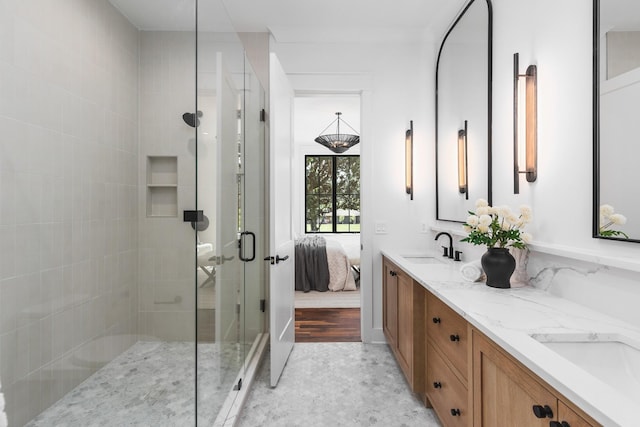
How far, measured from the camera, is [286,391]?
86.9 inches

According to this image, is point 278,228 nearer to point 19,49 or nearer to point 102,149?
point 102,149

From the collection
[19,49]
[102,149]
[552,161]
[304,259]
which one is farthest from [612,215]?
[304,259]

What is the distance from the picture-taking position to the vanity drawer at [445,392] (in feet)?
4.65

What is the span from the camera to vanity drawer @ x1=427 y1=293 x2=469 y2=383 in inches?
55.1

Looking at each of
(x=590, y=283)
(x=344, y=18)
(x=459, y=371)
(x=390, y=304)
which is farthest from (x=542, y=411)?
(x=344, y=18)

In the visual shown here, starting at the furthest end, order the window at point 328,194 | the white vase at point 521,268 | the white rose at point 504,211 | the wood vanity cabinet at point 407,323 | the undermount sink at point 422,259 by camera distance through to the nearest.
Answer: the window at point 328,194 → the undermount sink at point 422,259 → the wood vanity cabinet at point 407,323 → the white vase at point 521,268 → the white rose at point 504,211

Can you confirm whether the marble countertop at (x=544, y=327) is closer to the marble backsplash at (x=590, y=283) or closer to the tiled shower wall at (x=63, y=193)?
the marble backsplash at (x=590, y=283)

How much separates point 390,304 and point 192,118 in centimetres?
205

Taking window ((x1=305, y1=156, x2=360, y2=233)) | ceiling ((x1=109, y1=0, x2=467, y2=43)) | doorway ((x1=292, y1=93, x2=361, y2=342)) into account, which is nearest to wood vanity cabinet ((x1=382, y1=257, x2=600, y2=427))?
doorway ((x1=292, y1=93, x2=361, y2=342))

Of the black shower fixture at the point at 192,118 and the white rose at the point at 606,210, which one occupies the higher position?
the black shower fixture at the point at 192,118

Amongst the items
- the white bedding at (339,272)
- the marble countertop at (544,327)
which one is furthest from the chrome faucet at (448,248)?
the white bedding at (339,272)

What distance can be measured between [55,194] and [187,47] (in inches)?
30.8

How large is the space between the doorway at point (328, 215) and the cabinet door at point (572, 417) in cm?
234

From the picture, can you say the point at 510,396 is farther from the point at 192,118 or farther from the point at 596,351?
the point at 192,118
